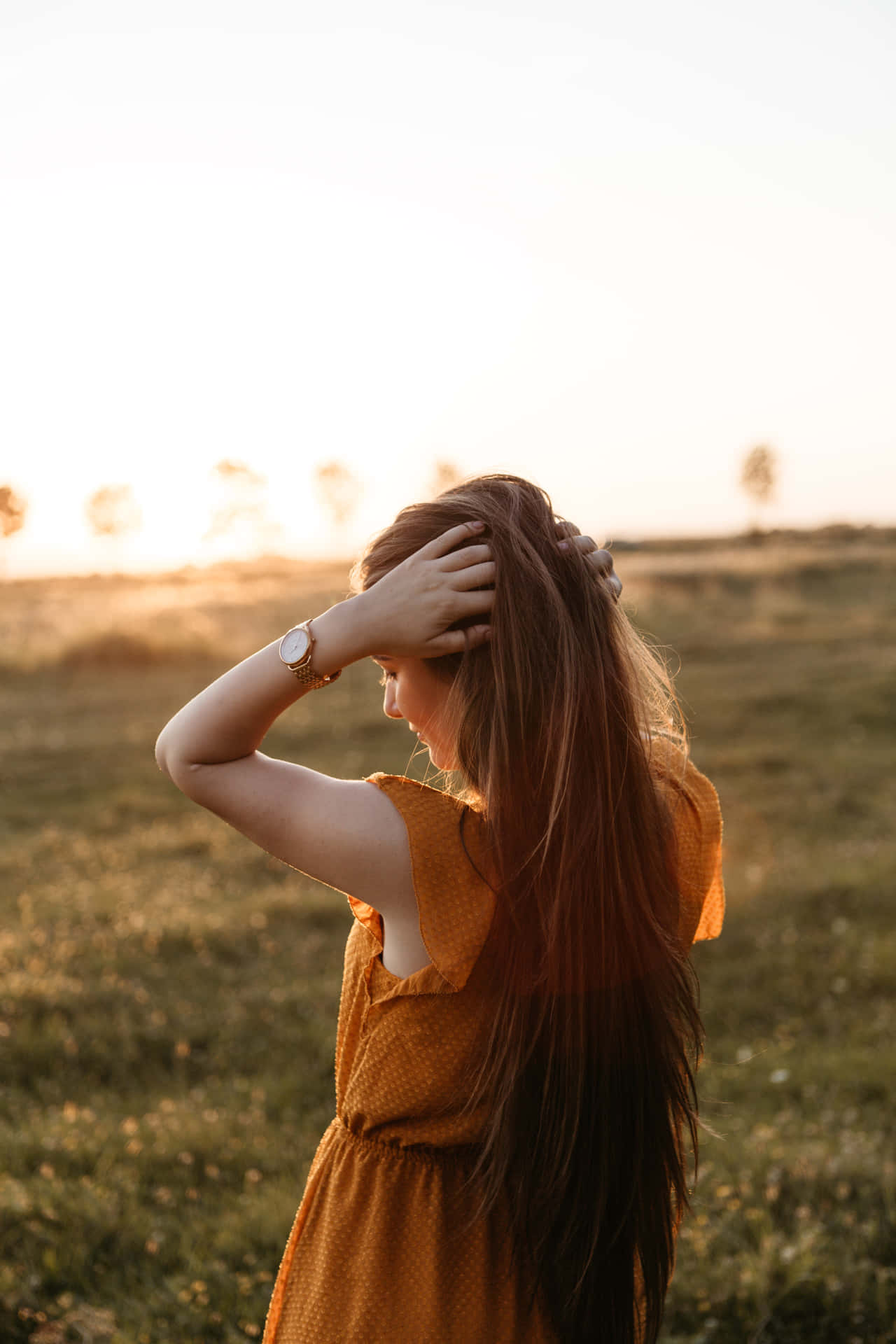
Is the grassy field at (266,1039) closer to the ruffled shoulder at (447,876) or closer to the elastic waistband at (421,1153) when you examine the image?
the elastic waistband at (421,1153)

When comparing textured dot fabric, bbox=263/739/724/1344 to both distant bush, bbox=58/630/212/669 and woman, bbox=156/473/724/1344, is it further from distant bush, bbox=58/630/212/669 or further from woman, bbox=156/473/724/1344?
distant bush, bbox=58/630/212/669

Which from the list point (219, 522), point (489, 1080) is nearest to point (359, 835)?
point (489, 1080)

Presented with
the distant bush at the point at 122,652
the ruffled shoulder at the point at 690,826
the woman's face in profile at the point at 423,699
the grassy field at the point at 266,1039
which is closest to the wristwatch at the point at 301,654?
the woman's face in profile at the point at 423,699

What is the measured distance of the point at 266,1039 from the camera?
5449 millimetres

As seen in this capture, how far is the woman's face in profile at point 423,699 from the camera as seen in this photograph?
1.79 metres

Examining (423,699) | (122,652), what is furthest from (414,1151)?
(122,652)

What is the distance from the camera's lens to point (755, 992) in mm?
5984

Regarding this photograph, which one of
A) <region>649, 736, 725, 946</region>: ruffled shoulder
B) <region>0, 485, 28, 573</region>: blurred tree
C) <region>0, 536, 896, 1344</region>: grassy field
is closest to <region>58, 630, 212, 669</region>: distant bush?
<region>0, 536, 896, 1344</region>: grassy field

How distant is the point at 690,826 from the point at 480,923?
25.2 inches

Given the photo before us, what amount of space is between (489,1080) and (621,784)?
54 centimetres

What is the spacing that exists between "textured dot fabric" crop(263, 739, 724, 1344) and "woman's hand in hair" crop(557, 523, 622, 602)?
1.61ft

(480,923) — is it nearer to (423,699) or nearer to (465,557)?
(423,699)

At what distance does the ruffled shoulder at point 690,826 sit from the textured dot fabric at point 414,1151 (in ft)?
1.74

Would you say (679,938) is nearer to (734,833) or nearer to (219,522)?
(734,833)
